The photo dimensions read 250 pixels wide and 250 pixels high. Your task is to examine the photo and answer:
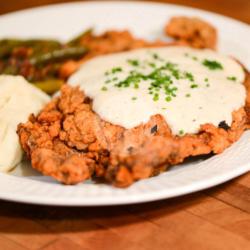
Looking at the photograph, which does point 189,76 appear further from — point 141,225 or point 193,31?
point 141,225

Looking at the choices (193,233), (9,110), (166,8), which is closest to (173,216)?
(193,233)

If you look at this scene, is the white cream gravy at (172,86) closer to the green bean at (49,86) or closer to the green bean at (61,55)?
the green bean at (49,86)

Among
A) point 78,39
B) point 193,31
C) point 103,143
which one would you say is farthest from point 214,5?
point 103,143

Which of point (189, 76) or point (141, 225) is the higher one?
point (189, 76)

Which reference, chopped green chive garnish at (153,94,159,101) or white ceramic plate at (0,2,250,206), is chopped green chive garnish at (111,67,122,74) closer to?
chopped green chive garnish at (153,94,159,101)

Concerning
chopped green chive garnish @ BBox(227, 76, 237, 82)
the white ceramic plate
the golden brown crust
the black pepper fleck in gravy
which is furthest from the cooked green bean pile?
the black pepper fleck in gravy

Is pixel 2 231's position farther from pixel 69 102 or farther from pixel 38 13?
pixel 38 13

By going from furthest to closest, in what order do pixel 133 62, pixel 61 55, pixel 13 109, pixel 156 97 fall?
pixel 61 55
pixel 133 62
pixel 13 109
pixel 156 97
